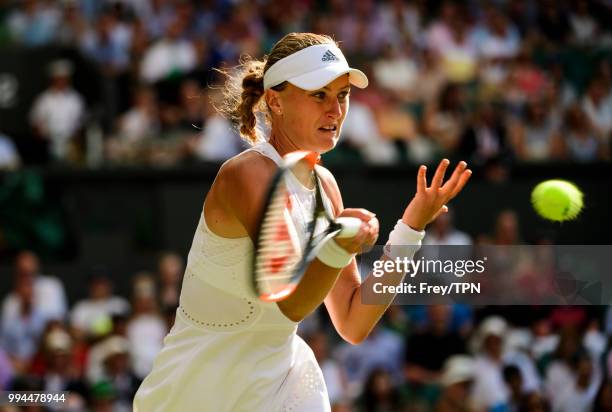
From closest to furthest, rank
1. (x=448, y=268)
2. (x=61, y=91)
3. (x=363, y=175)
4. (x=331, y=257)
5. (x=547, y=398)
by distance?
(x=331, y=257) → (x=448, y=268) → (x=547, y=398) → (x=363, y=175) → (x=61, y=91)

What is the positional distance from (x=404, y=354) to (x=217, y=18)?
4.69m

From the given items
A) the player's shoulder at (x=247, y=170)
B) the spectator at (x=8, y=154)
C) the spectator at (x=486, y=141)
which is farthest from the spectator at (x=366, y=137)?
the player's shoulder at (x=247, y=170)

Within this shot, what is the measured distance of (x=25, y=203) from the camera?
10508 mm

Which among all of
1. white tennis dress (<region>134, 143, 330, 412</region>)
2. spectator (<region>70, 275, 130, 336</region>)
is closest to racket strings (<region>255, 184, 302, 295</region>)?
white tennis dress (<region>134, 143, 330, 412</region>)

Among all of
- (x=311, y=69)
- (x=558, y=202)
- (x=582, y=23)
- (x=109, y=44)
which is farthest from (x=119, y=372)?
(x=582, y=23)

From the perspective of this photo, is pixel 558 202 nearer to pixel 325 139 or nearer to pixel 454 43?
pixel 325 139

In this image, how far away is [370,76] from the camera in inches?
450

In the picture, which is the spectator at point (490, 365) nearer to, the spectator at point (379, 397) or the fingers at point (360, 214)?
the spectator at point (379, 397)

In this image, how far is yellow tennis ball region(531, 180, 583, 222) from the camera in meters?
4.96

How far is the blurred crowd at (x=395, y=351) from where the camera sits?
27.3ft

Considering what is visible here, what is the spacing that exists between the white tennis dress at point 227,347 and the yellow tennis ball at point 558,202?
1.44 m

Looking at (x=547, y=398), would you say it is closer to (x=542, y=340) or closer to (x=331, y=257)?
(x=542, y=340)

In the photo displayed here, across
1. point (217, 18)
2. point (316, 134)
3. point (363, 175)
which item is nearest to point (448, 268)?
point (316, 134)

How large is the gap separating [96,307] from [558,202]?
5.45 meters
